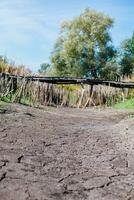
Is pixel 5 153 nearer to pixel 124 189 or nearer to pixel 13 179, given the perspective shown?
pixel 13 179

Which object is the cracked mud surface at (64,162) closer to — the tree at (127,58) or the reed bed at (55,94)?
the reed bed at (55,94)

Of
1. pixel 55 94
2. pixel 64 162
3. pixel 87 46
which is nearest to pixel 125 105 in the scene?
pixel 55 94

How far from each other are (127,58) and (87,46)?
5.03 meters

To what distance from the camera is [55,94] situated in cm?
2097

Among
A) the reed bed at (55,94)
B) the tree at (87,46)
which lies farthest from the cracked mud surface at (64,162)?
the tree at (87,46)

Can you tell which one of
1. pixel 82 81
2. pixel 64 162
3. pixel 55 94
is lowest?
pixel 64 162

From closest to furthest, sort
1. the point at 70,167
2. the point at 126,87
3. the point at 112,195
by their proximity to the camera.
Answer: the point at 112,195 → the point at 70,167 → the point at 126,87

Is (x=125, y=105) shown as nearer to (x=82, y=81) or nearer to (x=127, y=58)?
(x=82, y=81)

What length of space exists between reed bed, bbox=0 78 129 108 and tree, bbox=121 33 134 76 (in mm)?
26500

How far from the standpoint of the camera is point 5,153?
6.71 meters

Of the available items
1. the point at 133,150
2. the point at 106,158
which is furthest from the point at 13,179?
the point at 133,150

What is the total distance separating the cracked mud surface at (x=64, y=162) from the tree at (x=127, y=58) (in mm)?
40544

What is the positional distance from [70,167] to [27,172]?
73cm

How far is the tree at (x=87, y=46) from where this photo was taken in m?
49.4
